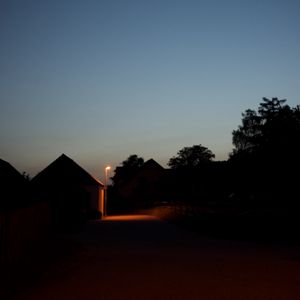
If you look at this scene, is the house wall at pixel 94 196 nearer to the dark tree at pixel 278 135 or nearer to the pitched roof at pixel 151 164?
the dark tree at pixel 278 135

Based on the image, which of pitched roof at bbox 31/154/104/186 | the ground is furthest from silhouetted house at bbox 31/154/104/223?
the ground

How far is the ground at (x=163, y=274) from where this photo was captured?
30.4 feet

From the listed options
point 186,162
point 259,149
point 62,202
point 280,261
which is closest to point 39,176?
point 62,202

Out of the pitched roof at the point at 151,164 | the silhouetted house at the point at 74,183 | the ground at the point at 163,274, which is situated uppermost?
the pitched roof at the point at 151,164

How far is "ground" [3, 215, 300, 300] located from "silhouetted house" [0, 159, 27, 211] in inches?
75.8

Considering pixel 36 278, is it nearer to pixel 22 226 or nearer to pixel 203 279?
pixel 22 226

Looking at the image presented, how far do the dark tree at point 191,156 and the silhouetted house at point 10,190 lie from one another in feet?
229

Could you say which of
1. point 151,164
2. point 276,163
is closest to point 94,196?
point 276,163

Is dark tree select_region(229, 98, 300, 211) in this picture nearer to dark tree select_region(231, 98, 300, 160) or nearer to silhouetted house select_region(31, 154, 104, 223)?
dark tree select_region(231, 98, 300, 160)

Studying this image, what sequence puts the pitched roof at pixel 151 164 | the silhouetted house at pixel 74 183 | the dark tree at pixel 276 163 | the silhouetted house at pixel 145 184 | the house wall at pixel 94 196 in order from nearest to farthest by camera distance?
the dark tree at pixel 276 163 → the silhouetted house at pixel 74 183 → the house wall at pixel 94 196 → the silhouetted house at pixel 145 184 → the pitched roof at pixel 151 164

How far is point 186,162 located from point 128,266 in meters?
76.1

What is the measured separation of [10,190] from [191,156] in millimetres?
75116

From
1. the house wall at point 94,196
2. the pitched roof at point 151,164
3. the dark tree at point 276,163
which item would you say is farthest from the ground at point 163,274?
the pitched roof at point 151,164

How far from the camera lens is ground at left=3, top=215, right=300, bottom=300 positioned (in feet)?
30.4
